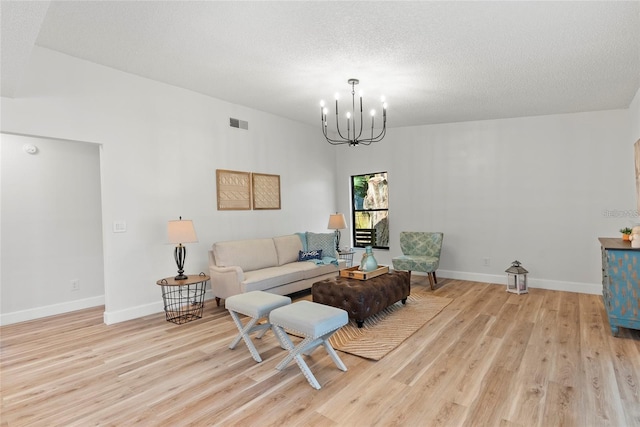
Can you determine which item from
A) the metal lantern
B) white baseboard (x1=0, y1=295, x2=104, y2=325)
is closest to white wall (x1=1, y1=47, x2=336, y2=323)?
white baseboard (x1=0, y1=295, x2=104, y2=325)

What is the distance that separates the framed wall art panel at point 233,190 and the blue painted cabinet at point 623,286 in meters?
4.47

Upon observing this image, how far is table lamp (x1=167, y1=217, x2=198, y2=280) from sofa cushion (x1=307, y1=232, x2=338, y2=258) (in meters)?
2.09

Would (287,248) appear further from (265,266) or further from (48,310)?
(48,310)

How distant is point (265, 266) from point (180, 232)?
139cm

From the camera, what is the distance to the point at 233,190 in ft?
16.7

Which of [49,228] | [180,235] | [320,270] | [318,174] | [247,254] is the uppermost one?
[318,174]

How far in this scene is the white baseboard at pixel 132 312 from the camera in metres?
3.81

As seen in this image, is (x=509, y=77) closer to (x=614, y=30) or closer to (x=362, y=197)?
(x=614, y=30)

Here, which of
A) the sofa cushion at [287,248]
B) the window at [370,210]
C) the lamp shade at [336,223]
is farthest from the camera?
the window at [370,210]

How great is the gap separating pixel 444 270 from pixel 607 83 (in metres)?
3.51

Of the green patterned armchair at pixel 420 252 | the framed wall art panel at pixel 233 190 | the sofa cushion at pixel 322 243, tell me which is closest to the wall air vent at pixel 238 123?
the framed wall art panel at pixel 233 190

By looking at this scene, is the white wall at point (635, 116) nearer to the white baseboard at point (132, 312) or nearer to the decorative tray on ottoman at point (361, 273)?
the decorative tray on ottoman at point (361, 273)

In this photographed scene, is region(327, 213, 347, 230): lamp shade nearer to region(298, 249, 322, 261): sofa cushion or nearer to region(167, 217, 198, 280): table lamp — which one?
region(298, 249, 322, 261): sofa cushion

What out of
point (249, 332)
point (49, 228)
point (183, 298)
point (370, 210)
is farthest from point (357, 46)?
point (49, 228)
